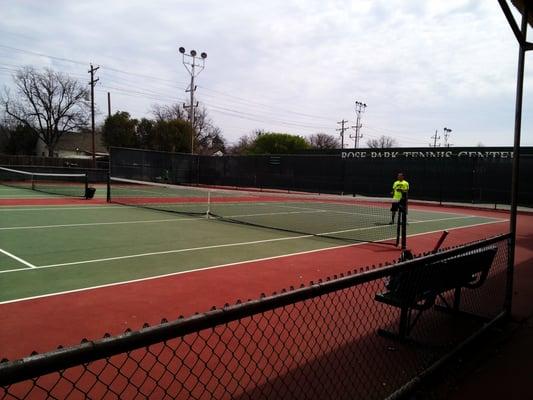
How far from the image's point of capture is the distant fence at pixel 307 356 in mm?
3801

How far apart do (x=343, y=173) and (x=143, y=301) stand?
3060 cm

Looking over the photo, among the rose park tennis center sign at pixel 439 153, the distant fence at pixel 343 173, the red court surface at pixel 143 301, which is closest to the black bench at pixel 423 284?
the red court surface at pixel 143 301

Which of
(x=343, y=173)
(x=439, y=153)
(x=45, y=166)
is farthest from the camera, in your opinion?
(x=45, y=166)

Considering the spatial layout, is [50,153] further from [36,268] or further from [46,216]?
[36,268]

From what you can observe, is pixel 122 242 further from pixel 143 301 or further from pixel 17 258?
pixel 143 301

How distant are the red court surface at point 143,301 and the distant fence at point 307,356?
2.75 ft

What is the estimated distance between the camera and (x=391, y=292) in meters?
5.14

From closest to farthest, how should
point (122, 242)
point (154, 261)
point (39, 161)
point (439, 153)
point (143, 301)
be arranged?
1. point (143, 301)
2. point (154, 261)
3. point (122, 242)
4. point (439, 153)
5. point (39, 161)

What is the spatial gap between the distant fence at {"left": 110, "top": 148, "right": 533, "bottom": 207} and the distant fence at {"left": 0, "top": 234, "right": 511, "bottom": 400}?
25468mm

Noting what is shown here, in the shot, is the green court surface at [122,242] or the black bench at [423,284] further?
the green court surface at [122,242]

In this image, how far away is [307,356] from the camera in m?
4.72

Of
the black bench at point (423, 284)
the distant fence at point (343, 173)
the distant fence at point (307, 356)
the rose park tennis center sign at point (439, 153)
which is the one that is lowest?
the distant fence at point (307, 356)

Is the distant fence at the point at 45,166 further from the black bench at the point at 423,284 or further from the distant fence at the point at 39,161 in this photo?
the black bench at the point at 423,284

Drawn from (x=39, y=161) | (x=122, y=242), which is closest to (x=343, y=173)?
(x=122, y=242)
